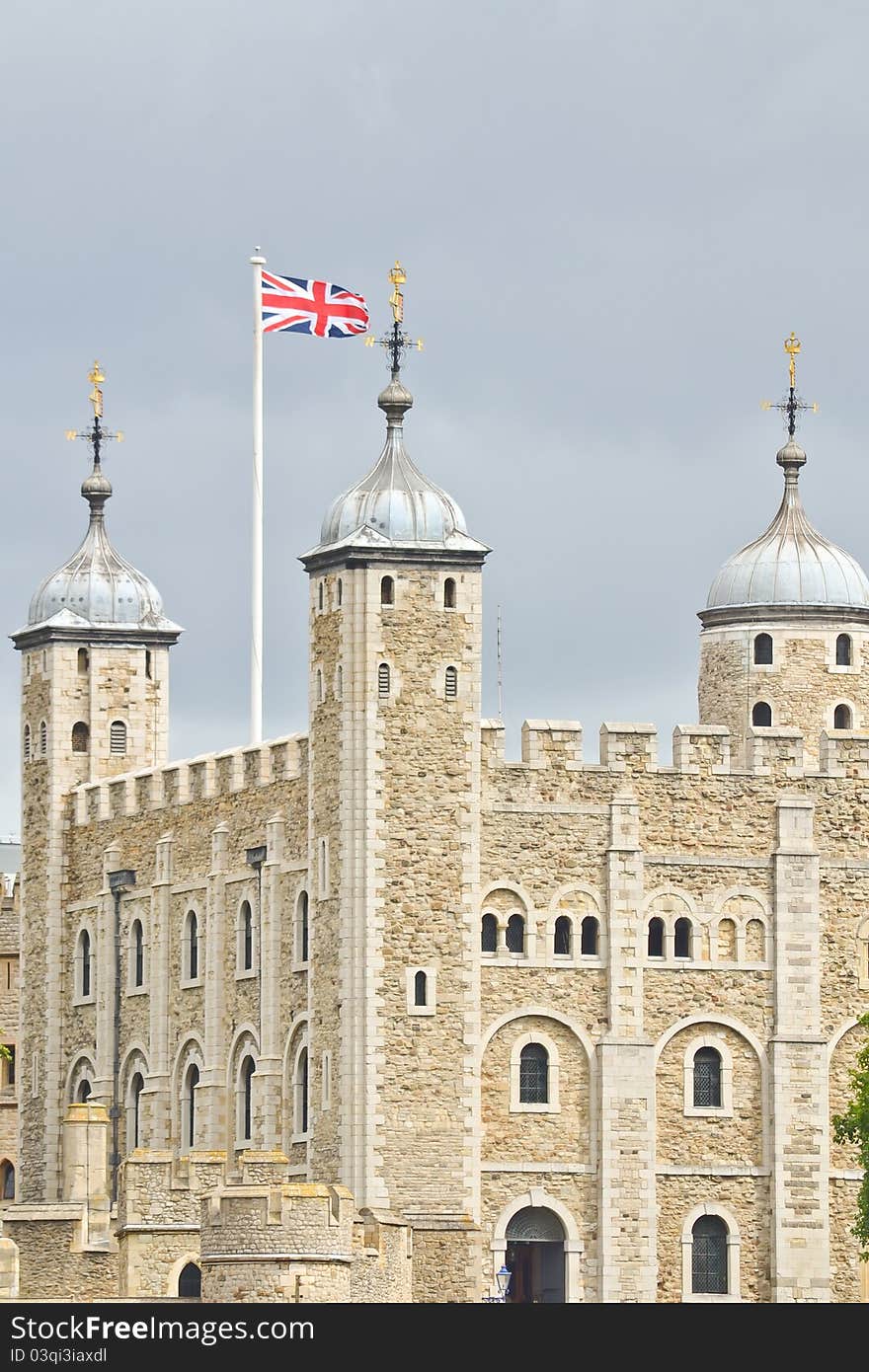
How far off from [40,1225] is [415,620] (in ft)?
46.8

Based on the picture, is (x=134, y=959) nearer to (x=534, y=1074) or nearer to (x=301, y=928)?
(x=301, y=928)

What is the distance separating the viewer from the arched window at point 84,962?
97062mm

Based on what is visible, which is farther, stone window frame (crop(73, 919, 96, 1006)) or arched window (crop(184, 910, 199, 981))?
stone window frame (crop(73, 919, 96, 1006))

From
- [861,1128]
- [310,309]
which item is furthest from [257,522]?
[861,1128]

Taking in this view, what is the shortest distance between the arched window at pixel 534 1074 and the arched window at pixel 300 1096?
15.3ft

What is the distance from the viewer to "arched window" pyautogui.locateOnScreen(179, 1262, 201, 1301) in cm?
7594

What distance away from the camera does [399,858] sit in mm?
81250

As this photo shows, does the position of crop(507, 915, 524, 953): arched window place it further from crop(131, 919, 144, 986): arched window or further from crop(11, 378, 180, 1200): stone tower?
crop(11, 378, 180, 1200): stone tower

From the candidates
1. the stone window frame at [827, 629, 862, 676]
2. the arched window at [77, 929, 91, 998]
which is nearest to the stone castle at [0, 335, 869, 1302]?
the stone window frame at [827, 629, 862, 676]

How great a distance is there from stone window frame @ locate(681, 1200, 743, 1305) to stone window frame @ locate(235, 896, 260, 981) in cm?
1092
